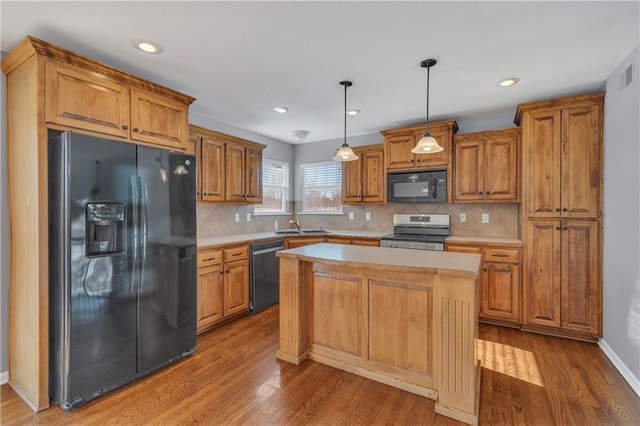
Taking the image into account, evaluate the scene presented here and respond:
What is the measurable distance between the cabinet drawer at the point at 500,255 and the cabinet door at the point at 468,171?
70cm

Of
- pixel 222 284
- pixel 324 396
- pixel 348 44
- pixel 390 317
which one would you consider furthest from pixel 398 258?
pixel 222 284

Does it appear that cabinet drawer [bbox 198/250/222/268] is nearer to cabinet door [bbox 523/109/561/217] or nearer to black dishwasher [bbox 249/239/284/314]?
black dishwasher [bbox 249/239/284/314]

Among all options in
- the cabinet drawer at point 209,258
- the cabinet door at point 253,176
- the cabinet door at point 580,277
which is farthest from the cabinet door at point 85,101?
the cabinet door at point 580,277

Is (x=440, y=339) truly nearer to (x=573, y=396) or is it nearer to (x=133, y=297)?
(x=573, y=396)

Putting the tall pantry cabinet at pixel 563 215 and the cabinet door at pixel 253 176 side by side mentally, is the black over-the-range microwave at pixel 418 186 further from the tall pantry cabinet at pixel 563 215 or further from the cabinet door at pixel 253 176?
the cabinet door at pixel 253 176

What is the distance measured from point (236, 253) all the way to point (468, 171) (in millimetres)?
3001

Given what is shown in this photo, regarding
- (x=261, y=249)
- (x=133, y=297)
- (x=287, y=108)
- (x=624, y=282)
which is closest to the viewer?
(x=133, y=297)

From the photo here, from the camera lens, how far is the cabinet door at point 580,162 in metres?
2.92

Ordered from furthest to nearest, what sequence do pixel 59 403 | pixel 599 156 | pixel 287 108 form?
pixel 287 108, pixel 599 156, pixel 59 403

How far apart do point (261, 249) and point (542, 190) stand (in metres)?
3.22

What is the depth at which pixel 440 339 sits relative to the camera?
198cm

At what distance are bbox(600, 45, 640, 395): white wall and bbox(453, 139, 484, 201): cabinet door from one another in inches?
44.4

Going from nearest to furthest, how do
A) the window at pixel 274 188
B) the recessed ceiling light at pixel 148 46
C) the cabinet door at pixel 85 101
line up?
→ the cabinet door at pixel 85 101, the recessed ceiling light at pixel 148 46, the window at pixel 274 188

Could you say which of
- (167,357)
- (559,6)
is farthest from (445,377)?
(559,6)
